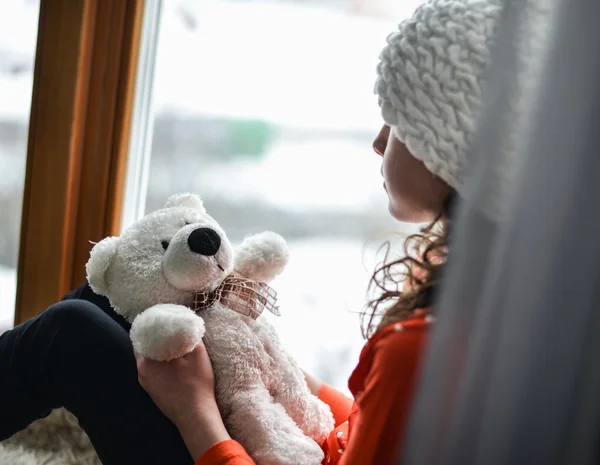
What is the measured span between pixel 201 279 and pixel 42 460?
66 centimetres

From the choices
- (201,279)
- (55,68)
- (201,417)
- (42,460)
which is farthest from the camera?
(55,68)

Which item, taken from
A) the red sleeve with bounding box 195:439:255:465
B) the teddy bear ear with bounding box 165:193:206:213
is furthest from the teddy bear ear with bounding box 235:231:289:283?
the red sleeve with bounding box 195:439:255:465

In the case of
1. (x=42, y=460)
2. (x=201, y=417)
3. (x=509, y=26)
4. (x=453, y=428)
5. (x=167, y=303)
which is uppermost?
(x=509, y=26)

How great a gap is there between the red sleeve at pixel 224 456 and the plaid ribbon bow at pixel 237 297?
0.81ft

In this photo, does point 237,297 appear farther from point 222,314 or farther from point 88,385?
point 88,385

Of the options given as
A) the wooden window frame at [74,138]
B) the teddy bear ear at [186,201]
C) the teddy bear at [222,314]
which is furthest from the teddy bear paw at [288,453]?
the wooden window frame at [74,138]

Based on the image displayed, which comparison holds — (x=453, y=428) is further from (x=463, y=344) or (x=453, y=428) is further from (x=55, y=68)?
(x=55, y=68)

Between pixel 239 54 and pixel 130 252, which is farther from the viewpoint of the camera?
pixel 239 54

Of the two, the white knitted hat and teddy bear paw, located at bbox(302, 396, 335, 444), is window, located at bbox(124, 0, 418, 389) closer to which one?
teddy bear paw, located at bbox(302, 396, 335, 444)

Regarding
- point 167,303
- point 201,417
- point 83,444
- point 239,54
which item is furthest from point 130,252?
point 239,54

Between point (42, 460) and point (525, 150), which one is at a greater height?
point (525, 150)

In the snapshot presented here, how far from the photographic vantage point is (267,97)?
5.25 ft

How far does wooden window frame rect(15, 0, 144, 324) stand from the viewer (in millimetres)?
1492

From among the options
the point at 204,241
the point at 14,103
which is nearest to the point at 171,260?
the point at 204,241
